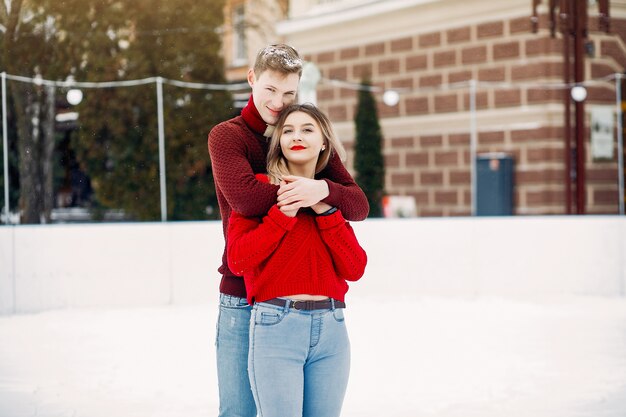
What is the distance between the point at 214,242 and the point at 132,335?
170 centimetres

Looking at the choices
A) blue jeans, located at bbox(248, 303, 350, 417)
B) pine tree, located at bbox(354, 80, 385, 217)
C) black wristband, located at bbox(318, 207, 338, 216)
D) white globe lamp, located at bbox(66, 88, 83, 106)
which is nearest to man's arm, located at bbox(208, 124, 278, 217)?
black wristband, located at bbox(318, 207, 338, 216)

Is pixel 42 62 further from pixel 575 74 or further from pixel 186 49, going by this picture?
pixel 575 74

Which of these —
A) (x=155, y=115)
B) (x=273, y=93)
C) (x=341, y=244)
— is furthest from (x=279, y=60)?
(x=155, y=115)

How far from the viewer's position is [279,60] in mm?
2051

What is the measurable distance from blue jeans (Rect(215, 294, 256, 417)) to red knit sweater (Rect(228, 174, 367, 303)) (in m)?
0.18

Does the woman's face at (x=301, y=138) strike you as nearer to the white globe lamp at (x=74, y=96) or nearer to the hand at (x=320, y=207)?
the hand at (x=320, y=207)

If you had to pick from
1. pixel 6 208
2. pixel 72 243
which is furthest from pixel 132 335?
pixel 6 208

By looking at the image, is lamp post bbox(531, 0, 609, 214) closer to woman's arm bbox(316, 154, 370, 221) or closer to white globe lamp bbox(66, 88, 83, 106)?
white globe lamp bbox(66, 88, 83, 106)

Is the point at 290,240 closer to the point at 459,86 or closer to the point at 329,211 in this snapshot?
the point at 329,211

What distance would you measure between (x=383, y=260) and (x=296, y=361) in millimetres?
5661

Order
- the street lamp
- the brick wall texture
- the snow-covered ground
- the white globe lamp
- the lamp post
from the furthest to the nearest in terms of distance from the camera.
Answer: the brick wall texture → the lamp post → the street lamp → the white globe lamp → the snow-covered ground

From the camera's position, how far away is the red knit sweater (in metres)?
1.92

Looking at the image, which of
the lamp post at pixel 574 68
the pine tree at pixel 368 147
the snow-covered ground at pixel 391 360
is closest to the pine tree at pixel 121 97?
the pine tree at pixel 368 147

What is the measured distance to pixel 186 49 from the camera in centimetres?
1109
